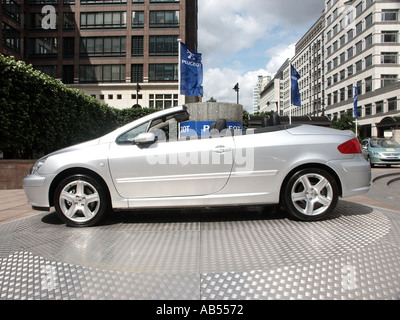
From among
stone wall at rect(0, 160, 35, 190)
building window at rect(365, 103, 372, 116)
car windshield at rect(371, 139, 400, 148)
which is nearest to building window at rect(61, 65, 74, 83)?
stone wall at rect(0, 160, 35, 190)

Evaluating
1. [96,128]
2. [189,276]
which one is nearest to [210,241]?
[189,276]

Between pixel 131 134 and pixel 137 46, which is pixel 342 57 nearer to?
pixel 137 46

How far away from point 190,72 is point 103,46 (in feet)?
122

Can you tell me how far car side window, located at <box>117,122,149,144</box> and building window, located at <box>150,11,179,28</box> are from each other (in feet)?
147

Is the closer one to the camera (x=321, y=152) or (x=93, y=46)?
(x=321, y=152)

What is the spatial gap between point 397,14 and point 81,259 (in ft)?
196

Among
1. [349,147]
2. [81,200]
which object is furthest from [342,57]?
[81,200]

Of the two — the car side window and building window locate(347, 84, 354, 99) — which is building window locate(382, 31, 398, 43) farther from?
the car side window

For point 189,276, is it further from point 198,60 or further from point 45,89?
point 198,60

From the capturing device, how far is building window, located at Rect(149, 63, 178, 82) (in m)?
44.2

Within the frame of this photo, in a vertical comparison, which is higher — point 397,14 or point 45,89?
point 397,14

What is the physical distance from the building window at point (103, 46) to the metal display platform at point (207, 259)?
4567 centimetres

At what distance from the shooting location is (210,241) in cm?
292

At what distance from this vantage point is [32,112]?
9.45 metres
